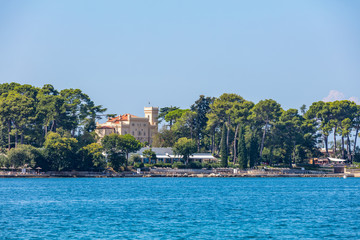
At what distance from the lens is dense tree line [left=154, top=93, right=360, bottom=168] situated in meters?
111

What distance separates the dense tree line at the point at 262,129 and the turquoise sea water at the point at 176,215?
157 ft

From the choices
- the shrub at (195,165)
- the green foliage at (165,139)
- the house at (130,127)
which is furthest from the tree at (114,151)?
the house at (130,127)

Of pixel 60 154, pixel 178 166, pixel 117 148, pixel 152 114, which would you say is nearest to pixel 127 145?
pixel 117 148

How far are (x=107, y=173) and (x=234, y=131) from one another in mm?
34377

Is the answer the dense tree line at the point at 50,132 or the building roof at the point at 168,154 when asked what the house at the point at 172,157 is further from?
the dense tree line at the point at 50,132

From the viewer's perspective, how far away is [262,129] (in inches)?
4584

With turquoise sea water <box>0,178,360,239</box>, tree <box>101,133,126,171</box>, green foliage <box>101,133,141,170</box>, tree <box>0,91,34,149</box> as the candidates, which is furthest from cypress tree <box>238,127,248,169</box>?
turquoise sea water <box>0,178,360,239</box>

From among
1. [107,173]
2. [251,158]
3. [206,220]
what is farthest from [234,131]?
[206,220]

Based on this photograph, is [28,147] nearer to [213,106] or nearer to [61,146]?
[61,146]

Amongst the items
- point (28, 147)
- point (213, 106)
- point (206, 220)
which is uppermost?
point (213, 106)

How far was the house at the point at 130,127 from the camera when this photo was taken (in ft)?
495

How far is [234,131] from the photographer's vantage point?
123625 millimetres

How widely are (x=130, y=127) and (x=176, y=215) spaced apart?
11113cm

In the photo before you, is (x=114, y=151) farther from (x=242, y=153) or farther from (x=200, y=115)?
(x=200, y=115)
